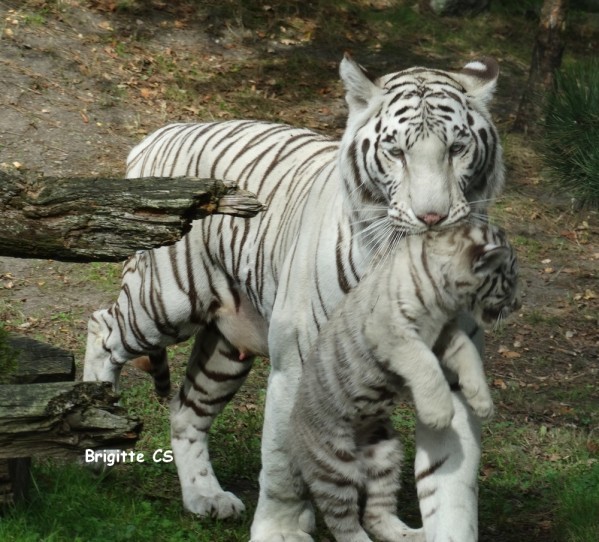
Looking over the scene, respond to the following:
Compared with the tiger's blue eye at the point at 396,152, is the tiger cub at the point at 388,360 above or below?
below

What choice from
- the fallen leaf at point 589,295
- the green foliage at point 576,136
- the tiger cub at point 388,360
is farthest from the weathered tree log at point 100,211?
the fallen leaf at point 589,295

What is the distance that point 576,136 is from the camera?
18.3 ft

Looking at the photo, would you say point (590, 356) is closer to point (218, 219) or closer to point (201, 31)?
point (218, 219)

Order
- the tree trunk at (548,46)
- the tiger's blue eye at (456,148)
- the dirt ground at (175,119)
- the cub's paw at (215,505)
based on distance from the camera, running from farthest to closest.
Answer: the tree trunk at (548,46) → the dirt ground at (175,119) → the cub's paw at (215,505) → the tiger's blue eye at (456,148)

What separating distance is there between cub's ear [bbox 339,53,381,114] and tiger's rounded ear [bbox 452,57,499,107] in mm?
295

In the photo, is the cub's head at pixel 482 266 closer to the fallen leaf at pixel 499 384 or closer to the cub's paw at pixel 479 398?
the cub's paw at pixel 479 398

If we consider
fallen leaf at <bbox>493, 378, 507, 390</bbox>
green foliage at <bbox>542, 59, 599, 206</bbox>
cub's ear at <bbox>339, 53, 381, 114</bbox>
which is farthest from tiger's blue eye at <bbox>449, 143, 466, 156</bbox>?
fallen leaf at <bbox>493, 378, 507, 390</bbox>

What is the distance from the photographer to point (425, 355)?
3318 millimetres

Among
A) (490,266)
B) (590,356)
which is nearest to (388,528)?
(490,266)

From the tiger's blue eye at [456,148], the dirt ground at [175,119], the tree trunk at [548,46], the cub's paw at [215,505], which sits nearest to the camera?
the tiger's blue eye at [456,148]

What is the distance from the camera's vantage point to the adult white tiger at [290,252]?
350 centimetres

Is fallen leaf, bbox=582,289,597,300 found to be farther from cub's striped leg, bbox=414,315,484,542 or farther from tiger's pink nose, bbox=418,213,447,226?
tiger's pink nose, bbox=418,213,447,226

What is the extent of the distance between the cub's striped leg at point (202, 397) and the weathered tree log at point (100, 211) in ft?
5.27

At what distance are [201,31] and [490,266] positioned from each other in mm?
8355
